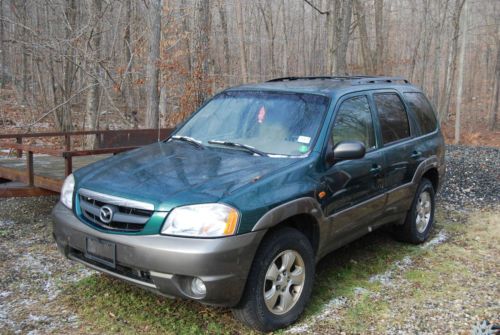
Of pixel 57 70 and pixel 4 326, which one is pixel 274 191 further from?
pixel 57 70

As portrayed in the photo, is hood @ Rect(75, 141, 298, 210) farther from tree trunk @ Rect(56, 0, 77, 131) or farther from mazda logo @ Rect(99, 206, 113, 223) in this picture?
tree trunk @ Rect(56, 0, 77, 131)

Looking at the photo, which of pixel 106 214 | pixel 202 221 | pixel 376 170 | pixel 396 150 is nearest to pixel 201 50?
pixel 396 150

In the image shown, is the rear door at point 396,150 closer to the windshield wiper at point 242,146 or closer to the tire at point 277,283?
the windshield wiper at point 242,146

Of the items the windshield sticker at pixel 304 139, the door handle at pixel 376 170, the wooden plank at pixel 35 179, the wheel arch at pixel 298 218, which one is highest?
the windshield sticker at pixel 304 139

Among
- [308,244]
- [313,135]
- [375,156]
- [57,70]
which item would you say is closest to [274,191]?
[308,244]

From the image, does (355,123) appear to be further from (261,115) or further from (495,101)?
(495,101)

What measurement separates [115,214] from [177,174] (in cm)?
54

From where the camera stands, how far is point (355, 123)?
4.47 metres

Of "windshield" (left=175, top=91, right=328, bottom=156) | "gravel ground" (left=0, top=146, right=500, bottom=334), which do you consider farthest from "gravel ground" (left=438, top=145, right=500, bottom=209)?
"windshield" (left=175, top=91, right=328, bottom=156)

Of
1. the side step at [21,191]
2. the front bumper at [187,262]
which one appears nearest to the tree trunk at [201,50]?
the side step at [21,191]

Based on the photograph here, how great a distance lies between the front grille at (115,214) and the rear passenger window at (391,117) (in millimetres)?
2719

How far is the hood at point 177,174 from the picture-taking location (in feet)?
10.5

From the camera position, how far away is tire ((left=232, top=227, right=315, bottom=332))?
3.29m

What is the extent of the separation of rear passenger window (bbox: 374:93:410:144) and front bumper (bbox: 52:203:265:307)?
229 cm
